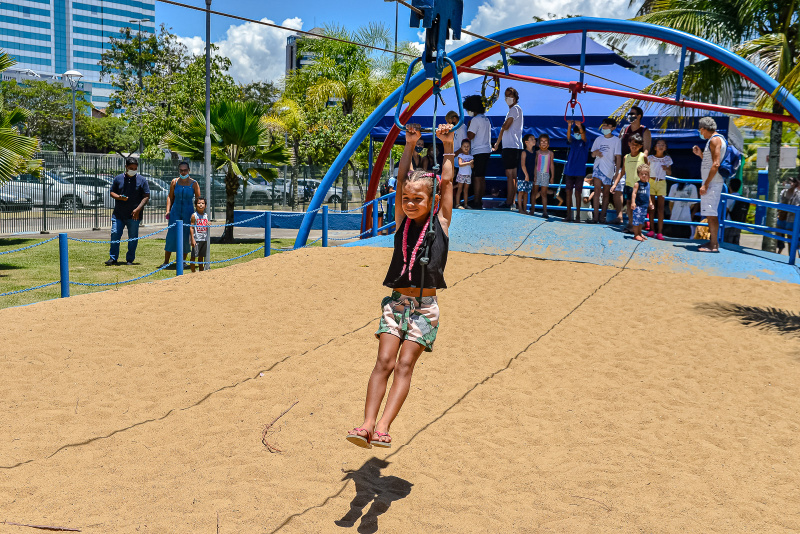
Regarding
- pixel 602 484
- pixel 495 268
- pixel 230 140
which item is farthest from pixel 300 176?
pixel 602 484

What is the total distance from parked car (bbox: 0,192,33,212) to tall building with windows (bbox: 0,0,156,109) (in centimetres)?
11730

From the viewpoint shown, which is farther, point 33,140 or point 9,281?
point 33,140

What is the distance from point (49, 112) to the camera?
168 ft

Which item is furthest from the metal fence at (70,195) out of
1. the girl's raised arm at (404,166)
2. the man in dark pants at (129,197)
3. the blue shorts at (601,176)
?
the girl's raised arm at (404,166)

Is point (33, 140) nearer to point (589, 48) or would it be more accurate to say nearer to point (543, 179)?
point (543, 179)

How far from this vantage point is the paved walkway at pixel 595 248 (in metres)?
11.1

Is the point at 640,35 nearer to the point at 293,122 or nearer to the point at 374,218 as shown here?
the point at 374,218

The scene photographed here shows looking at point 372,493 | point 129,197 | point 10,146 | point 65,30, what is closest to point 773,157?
point 129,197

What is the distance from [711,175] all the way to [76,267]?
36.2 feet

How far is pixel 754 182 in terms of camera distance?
119 feet

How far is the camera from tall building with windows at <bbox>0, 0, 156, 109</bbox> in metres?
125

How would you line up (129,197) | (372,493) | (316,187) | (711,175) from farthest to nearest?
(316,187) < (129,197) < (711,175) < (372,493)

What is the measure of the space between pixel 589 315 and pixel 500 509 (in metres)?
4.94

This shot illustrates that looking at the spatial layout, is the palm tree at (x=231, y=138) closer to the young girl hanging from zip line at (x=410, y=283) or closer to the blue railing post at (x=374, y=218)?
the blue railing post at (x=374, y=218)
